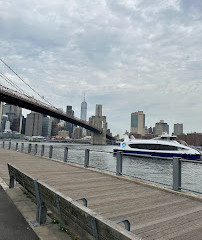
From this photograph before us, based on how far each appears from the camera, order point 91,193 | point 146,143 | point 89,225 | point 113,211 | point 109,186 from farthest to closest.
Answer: point 146,143 → point 109,186 → point 91,193 → point 113,211 → point 89,225

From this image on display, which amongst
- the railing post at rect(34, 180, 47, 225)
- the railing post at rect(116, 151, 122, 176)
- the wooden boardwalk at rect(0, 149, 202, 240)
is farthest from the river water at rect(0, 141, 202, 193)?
the railing post at rect(34, 180, 47, 225)

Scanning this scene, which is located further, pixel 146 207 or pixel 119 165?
pixel 119 165

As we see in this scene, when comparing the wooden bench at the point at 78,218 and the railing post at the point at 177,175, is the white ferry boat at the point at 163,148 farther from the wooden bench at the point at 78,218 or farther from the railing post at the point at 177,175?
the wooden bench at the point at 78,218

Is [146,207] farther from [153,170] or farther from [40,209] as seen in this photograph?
[153,170]

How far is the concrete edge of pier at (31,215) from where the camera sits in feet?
10.7

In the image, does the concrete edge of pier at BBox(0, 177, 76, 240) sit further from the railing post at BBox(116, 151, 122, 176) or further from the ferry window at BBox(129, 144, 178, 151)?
the ferry window at BBox(129, 144, 178, 151)

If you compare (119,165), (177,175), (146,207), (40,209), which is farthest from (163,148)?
(40,209)

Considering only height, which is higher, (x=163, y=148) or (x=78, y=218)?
(x=78, y=218)

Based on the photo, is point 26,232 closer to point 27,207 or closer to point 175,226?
point 27,207

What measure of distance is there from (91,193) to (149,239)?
2.46 metres

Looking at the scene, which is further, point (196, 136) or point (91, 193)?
point (196, 136)

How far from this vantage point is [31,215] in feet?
13.4

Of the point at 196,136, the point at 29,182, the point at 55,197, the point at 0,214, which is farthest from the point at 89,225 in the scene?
the point at 196,136

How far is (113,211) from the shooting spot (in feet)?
12.6
